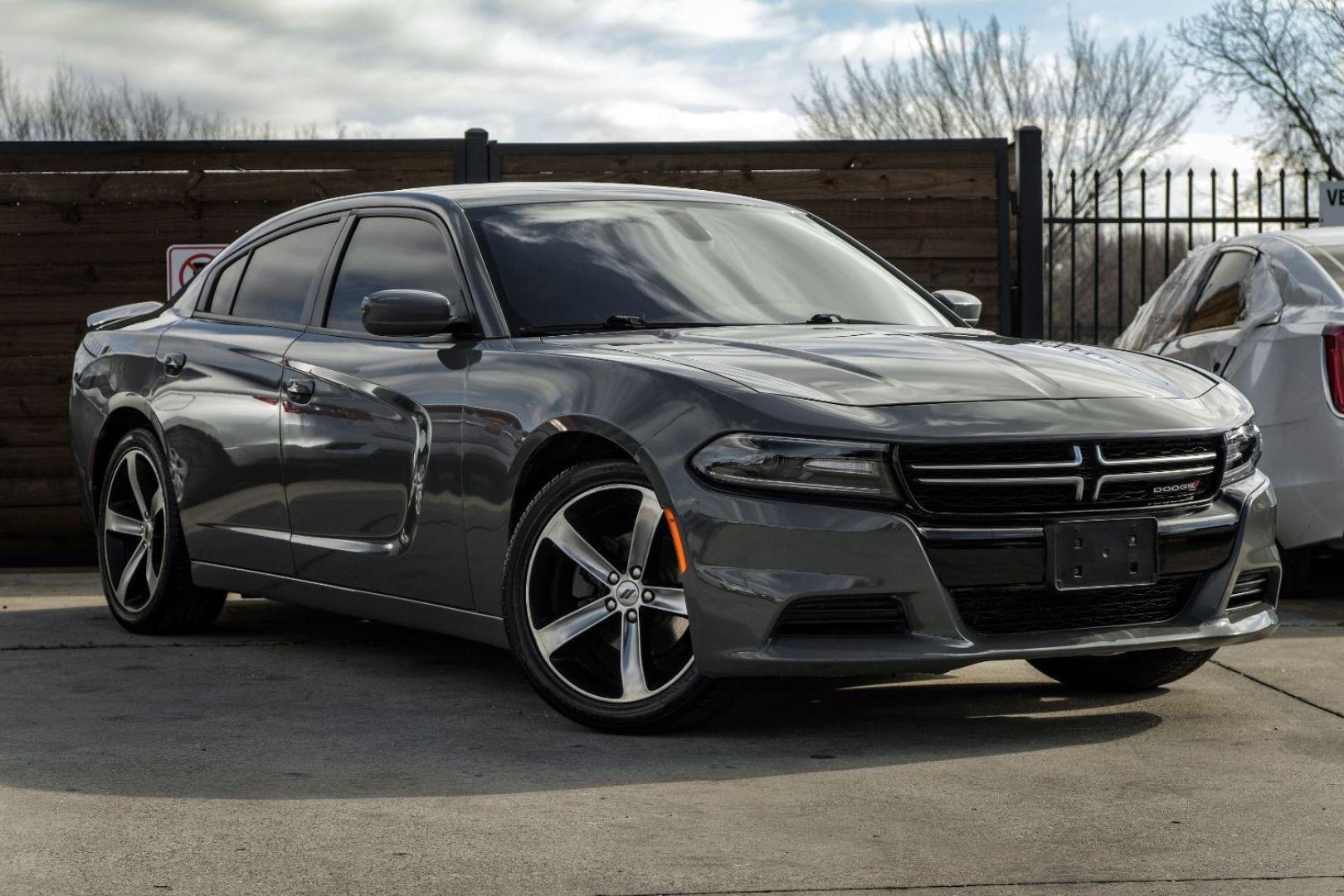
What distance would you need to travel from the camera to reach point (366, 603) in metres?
5.94

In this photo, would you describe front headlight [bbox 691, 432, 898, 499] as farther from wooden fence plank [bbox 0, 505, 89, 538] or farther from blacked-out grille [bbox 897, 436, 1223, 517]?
wooden fence plank [bbox 0, 505, 89, 538]

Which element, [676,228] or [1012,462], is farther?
[676,228]

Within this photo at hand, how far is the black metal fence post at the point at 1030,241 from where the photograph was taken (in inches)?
416

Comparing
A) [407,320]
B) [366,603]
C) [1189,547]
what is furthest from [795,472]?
[366,603]

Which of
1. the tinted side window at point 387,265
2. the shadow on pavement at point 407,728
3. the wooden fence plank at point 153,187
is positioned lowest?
the shadow on pavement at point 407,728

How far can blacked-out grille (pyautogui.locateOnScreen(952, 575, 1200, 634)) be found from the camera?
4.70 metres

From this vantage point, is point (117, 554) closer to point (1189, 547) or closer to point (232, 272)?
point (232, 272)

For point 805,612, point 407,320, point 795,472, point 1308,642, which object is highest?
point 407,320

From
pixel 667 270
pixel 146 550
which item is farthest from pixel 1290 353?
pixel 146 550

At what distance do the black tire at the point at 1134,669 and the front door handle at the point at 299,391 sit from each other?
249cm

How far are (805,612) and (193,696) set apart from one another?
2.10 metres

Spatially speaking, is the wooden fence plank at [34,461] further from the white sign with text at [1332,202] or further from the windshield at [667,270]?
the white sign with text at [1332,202]

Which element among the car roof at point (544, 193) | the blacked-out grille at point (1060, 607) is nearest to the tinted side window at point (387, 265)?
the car roof at point (544, 193)

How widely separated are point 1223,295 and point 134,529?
4.81m
